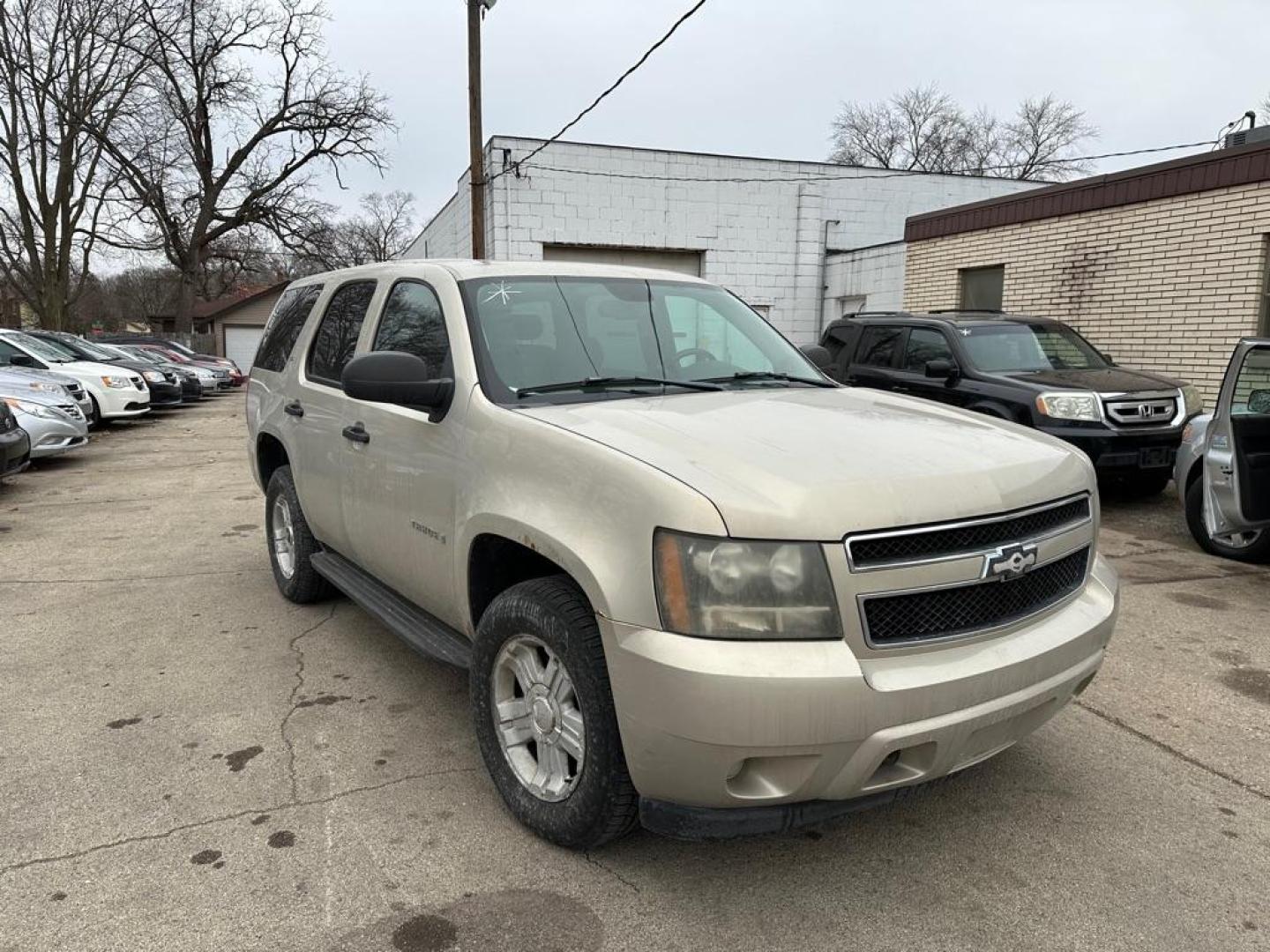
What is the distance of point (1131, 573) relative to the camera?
19.6 feet

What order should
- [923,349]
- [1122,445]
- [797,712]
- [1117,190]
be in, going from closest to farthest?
[797,712], [1122,445], [923,349], [1117,190]

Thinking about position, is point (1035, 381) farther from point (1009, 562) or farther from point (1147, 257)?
point (1009, 562)

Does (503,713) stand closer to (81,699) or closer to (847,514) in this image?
(847,514)

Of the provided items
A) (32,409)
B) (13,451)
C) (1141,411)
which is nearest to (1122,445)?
(1141,411)

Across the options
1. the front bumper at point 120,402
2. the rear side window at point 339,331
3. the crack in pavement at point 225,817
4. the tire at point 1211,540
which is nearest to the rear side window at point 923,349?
the tire at point 1211,540

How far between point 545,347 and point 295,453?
2019 millimetres

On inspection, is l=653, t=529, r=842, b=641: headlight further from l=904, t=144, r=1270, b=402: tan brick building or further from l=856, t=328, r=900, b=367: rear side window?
l=904, t=144, r=1270, b=402: tan brick building

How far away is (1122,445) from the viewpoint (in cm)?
766

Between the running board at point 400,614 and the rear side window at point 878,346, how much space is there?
6846mm

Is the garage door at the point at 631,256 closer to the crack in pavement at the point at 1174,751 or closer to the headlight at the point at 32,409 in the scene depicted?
the headlight at the point at 32,409

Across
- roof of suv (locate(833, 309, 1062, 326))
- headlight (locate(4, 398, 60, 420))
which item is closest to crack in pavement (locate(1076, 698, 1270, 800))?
roof of suv (locate(833, 309, 1062, 326))

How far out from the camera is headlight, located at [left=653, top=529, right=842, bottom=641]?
216cm

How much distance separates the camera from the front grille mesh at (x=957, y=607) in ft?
7.31

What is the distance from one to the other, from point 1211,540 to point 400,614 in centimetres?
587
